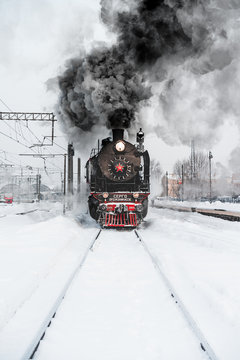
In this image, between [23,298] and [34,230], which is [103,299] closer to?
[23,298]

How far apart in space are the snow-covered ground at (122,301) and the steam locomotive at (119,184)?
4112 millimetres

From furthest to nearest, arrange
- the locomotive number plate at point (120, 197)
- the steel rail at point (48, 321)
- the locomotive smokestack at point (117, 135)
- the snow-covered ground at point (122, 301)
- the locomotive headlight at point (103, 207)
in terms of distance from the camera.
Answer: the locomotive smokestack at point (117, 135), the locomotive number plate at point (120, 197), the locomotive headlight at point (103, 207), the snow-covered ground at point (122, 301), the steel rail at point (48, 321)

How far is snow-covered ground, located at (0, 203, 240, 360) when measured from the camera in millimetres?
2877

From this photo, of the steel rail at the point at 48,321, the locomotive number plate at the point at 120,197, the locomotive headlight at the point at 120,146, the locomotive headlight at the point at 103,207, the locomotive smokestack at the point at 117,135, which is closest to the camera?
the steel rail at the point at 48,321

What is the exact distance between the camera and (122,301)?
406 cm

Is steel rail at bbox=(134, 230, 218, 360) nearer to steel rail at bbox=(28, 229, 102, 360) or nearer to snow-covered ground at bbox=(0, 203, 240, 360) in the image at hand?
snow-covered ground at bbox=(0, 203, 240, 360)

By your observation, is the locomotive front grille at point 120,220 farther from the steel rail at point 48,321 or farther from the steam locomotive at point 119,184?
the steel rail at point 48,321

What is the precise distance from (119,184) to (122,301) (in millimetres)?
8748

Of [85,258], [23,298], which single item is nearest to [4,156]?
[85,258]

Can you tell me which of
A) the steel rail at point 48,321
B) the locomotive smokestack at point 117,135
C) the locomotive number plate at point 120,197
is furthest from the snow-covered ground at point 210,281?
the locomotive smokestack at point 117,135

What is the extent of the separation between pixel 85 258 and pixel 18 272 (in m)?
1.79

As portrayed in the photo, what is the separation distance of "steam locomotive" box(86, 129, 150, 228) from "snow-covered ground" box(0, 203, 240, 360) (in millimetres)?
4112

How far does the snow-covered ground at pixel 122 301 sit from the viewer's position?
288 cm

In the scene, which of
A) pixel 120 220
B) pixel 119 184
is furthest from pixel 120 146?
pixel 120 220
